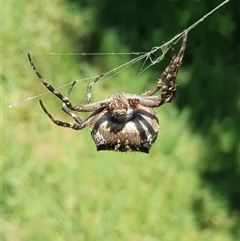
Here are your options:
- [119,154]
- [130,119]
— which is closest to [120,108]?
[130,119]

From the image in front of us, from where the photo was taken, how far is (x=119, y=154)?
283 centimetres

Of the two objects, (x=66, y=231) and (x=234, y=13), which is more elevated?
(x=234, y=13)

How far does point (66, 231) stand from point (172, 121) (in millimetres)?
631

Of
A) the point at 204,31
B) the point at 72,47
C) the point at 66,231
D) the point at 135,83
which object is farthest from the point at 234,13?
the point at 66,231

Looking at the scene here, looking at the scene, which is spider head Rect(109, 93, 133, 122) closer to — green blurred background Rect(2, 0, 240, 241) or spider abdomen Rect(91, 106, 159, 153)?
spider abdomen Rect(91, 106, 159, 153)

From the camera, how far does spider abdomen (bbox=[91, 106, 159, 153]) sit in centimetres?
151

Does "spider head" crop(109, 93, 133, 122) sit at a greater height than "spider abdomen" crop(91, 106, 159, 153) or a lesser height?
greater

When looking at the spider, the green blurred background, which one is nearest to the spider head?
the spider

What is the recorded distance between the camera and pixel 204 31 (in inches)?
117

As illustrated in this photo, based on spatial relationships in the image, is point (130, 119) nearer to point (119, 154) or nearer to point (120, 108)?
point (120, 108)

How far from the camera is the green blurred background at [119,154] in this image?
275 centimetres

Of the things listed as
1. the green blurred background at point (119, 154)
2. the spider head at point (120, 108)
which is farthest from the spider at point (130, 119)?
the green blurred background at point (119, 154)

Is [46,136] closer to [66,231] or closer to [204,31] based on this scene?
[66,231]

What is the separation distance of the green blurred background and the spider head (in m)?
1.25
